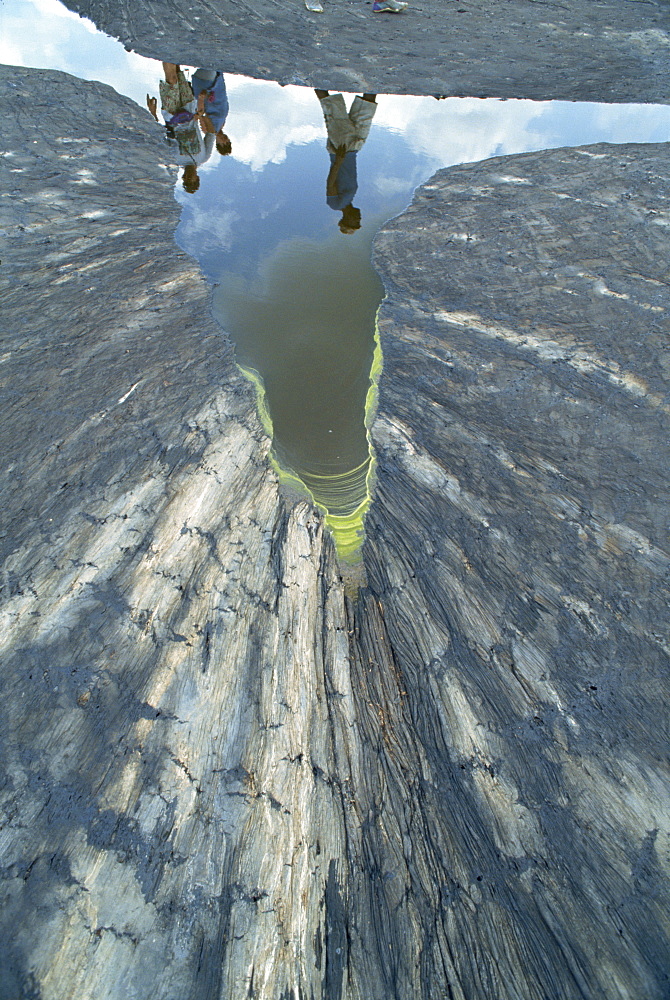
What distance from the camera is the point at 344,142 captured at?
9.45m

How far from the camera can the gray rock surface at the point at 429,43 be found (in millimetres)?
10758

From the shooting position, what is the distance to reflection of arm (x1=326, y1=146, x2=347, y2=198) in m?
8.26

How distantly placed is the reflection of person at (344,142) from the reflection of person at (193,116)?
1.74 meters

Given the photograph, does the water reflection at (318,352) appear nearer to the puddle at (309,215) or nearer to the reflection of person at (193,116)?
→ the puddle at (309,215)

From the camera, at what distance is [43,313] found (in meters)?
5.77

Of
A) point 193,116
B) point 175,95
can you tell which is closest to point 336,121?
point 193,116

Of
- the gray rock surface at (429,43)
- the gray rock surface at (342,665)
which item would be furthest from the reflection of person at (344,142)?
the gray rock surface at (342,665)

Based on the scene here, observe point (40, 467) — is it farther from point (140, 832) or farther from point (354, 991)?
point (354, 991)

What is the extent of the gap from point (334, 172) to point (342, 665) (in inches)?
309

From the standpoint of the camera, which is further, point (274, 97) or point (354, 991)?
point (274, 97)

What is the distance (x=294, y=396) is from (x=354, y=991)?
4205 mm

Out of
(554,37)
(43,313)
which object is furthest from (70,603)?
(554,37)

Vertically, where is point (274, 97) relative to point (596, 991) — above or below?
above

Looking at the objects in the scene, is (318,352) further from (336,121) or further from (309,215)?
(336,121)
